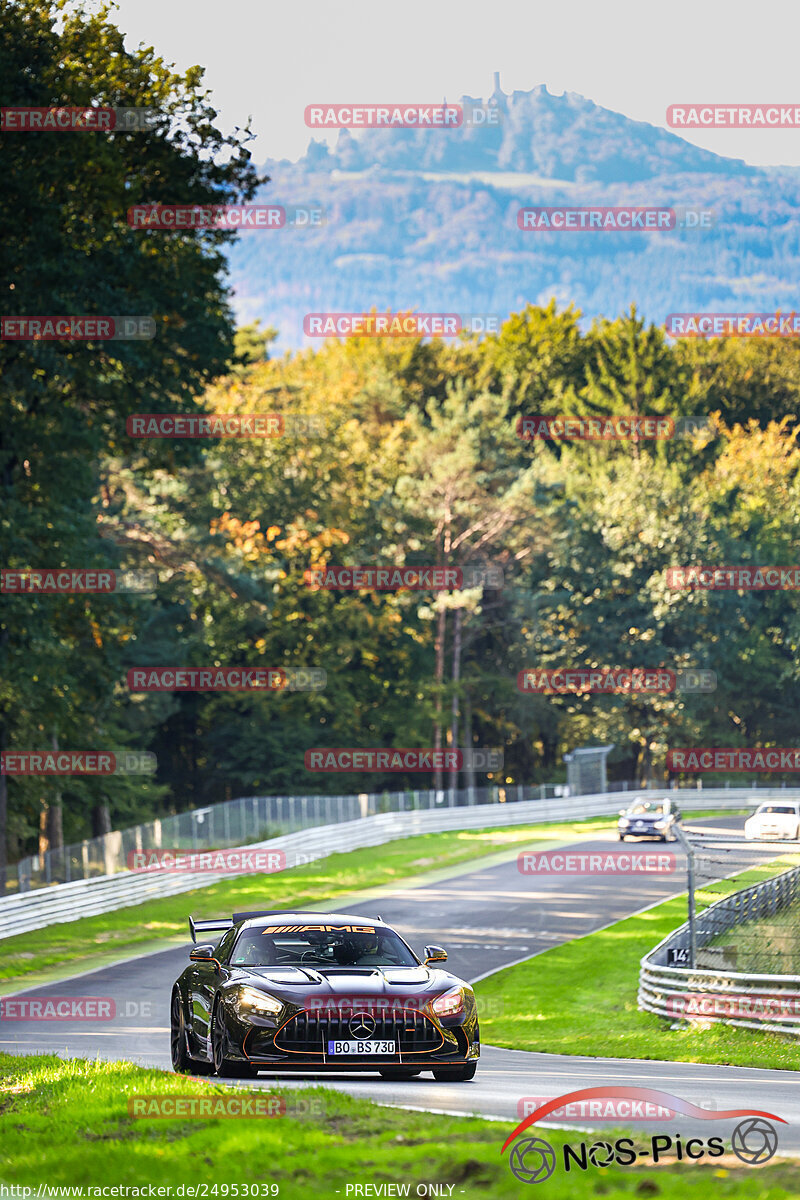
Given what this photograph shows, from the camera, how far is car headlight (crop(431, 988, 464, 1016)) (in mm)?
10805

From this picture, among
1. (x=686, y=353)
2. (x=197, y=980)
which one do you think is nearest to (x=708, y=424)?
(x=686, y=353)

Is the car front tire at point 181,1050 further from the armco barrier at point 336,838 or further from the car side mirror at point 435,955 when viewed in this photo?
the armco barrier at point 336,838

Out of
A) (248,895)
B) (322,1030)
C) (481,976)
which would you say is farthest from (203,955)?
(248,895)

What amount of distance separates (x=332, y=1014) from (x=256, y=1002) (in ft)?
1.87

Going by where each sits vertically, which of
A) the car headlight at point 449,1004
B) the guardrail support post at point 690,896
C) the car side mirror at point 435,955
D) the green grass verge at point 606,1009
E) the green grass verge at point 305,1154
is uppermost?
the car side mirror at point 435,955

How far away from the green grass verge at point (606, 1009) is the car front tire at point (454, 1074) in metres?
6.14

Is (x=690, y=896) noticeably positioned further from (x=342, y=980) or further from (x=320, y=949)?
(x=342, y=980)

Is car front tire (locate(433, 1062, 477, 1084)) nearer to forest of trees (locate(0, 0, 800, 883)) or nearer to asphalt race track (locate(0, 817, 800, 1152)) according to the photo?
asphalt race track (locate(0, 817, 800, 1152))

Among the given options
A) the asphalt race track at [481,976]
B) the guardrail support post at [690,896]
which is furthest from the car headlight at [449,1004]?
the guardrail support post at [690,896]

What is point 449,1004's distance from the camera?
1087 centimetres

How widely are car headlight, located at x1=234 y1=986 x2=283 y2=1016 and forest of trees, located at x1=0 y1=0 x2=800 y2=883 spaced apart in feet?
71.8

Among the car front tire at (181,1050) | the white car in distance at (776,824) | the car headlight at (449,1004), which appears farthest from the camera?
the white car in distance at (776,824)

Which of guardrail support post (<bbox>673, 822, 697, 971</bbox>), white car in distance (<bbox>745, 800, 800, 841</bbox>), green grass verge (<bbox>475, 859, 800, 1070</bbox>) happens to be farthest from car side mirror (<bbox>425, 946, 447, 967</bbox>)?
white car in distance (<bbox>745, 800, 800, 841</bbox>)

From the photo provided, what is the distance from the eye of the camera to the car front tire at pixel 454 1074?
11.2m
